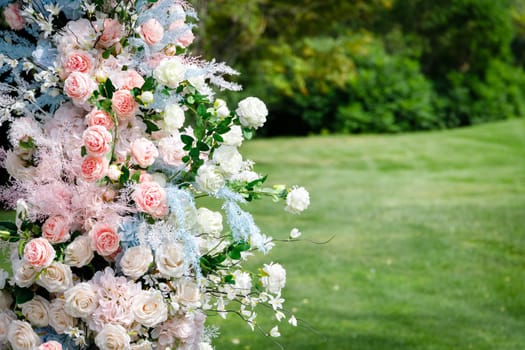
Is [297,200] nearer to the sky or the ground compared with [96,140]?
nearer to the ground

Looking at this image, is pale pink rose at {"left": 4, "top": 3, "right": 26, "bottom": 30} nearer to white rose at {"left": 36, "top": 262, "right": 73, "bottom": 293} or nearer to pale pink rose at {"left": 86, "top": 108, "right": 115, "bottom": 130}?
pale pink rose at {"left": 86, "top": 108, "right": 115, "bottom": 130}

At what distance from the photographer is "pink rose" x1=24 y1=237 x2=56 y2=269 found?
8.56 ft

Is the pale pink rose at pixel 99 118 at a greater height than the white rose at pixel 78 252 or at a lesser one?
greater

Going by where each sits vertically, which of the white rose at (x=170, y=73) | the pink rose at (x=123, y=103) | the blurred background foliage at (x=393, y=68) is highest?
the white rose at (x=170, y=73)

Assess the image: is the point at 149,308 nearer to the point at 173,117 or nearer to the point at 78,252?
the point at 78,252

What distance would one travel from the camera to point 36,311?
2.77m

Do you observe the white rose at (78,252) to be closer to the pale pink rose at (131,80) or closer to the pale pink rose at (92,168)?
the pale pink rose at (92,168)

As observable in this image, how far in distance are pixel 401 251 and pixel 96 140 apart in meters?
6.63

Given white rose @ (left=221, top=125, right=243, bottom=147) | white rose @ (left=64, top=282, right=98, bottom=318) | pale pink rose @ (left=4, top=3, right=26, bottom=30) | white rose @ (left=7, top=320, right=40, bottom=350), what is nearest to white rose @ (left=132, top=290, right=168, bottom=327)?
white rose @ (left=64, top=282, right=98, bottom=318)

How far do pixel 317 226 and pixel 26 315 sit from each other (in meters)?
7.52

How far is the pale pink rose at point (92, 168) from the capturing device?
2.67 metres

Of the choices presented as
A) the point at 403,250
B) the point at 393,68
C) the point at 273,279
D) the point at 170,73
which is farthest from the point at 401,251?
the point at 393,68

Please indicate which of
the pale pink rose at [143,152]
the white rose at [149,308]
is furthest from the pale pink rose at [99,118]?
the white rose at [149,308]

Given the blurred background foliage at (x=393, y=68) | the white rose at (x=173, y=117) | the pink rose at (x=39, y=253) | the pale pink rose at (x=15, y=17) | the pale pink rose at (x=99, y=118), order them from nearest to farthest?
the pink rose at (x=39, y=253) → the pale pink rose at (x=99, y=118) → the white rose at (x=173, y=117) → the pale pink rose at (x=15, y=17) → the blurred background foliage at (x=393, y=68)
